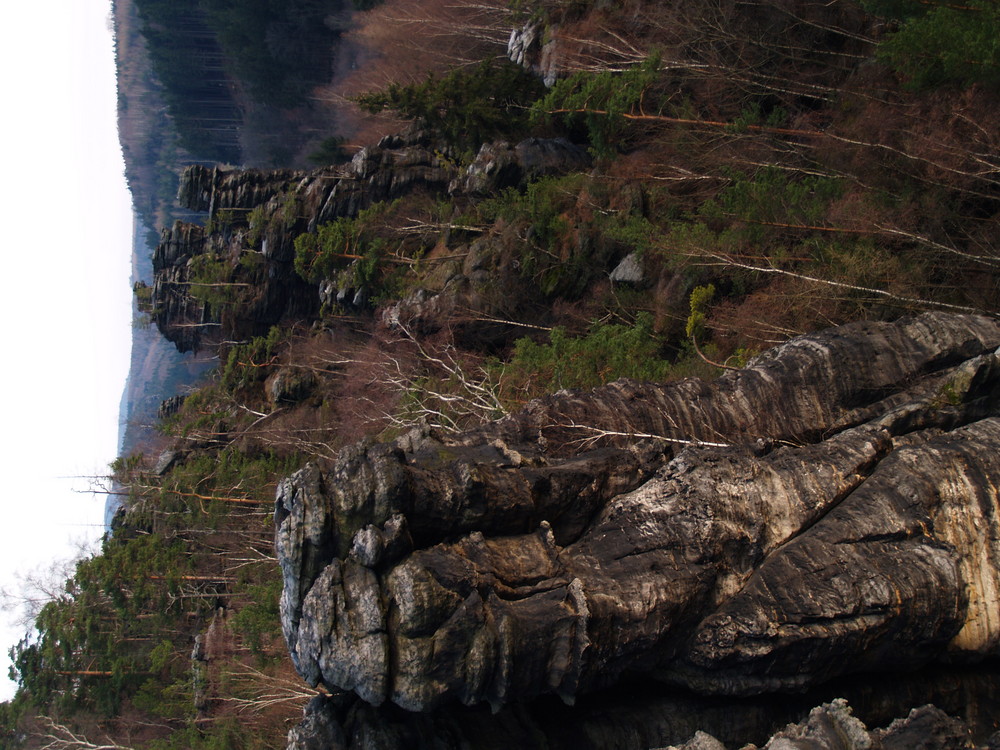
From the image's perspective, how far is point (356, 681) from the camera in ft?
26.9

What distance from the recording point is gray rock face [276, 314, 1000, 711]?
8.45 meters

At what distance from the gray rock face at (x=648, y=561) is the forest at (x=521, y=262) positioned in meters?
3.07

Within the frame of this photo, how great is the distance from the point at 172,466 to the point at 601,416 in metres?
Result: 27.3

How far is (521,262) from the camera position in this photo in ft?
77.9

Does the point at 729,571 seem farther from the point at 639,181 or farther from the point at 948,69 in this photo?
the point at 639,181

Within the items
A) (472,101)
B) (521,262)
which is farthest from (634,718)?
(472,101)

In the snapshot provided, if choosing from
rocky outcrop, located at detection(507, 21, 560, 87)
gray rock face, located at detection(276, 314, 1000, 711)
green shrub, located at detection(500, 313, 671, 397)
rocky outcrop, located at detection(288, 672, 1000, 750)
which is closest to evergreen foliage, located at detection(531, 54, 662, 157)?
rocky outcrop, located at detection(507, 21, 560, 87)

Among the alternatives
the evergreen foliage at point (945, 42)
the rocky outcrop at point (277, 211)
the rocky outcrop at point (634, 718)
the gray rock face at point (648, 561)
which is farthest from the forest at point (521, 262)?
the rocky outcrop at point (634, 718)

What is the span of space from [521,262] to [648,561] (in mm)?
15424

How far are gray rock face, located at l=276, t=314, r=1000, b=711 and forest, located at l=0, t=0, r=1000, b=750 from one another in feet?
10.1

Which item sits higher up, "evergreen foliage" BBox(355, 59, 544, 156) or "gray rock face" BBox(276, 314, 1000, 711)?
"evergreen foliage" BBox(355, 59, 544, 156)

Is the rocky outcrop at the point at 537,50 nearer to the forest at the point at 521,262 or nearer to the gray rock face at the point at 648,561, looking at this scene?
the forest at the point at 521,262

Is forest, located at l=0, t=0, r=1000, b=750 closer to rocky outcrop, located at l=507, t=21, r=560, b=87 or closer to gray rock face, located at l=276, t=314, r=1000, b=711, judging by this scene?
rocky outcrop, located at l=507, t=21, r=560, b=87

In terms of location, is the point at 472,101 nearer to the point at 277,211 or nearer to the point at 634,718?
→ the point at 277,211
